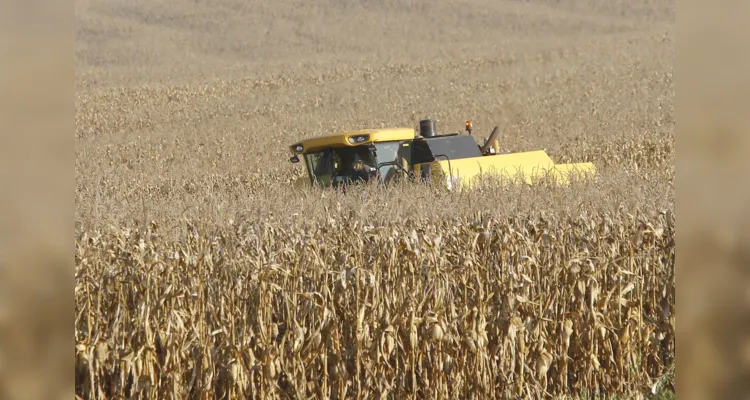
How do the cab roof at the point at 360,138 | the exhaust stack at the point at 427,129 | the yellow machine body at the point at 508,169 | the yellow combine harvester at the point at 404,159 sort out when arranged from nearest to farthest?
the yellow machine body at the point at 508,169 < the yellow combine harvester at the point at 404,159 < the cab roof at the point at 360,138 < the exhaust stack at the point at 427,129

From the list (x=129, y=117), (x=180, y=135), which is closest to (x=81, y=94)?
(x=129, y=117)

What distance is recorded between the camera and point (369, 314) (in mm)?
4488

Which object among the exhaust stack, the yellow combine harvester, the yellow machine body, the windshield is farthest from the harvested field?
the exhaust stack

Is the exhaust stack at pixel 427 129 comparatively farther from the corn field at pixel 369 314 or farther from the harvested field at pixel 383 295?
the corn field at pixel 369 314

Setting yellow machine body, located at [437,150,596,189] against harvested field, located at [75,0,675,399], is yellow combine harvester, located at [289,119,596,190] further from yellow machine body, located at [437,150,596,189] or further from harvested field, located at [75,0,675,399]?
harvested field, located at [75,0,675,399]

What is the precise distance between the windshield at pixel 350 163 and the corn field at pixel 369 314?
460cm

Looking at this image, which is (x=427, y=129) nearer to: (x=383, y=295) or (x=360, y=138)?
(x=360, y=138)

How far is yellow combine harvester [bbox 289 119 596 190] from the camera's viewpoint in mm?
9734

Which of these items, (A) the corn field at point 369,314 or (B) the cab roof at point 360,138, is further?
(B) the cab roof at point 360,138

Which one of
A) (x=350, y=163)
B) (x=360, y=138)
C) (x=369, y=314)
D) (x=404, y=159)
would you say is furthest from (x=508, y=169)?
(x=369, y=314)

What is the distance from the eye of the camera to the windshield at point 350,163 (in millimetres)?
10125

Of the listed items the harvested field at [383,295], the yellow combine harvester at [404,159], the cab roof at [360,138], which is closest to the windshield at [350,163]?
the yellow combine harvester at [404,159]
